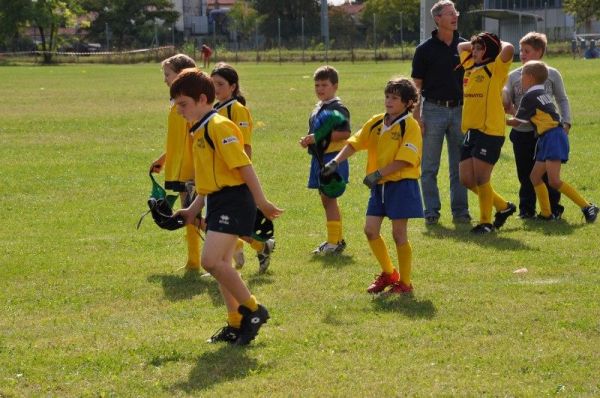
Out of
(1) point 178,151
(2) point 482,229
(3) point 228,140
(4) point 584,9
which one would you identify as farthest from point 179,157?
(4) point 584,9

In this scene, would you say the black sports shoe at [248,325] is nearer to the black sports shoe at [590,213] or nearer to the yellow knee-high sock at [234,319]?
the yellow knee-high sock at [234,319]

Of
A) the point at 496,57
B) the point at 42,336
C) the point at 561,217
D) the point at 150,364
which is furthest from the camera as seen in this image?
the point at 561,217

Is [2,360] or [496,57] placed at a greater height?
[496,57]

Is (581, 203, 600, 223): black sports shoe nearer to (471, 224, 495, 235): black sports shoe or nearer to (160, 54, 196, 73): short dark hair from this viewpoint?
(471, 224, 495, 235): black sports shoe

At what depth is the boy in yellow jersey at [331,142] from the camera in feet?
31.1

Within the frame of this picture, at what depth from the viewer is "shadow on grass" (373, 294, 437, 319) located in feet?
24.5

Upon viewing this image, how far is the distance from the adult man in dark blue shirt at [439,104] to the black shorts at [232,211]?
16.2 feet

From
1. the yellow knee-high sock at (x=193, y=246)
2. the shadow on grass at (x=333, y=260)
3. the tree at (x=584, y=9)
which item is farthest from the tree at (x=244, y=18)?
the yellow knee-high sock at (x=193, y=246)

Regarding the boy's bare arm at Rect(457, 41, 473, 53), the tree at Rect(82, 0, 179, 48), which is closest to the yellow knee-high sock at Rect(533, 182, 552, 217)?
the boy's bare arm at Rect(457, 41, 473, 53)

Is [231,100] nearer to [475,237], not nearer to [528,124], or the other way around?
[475,237]

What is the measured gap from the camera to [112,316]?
25.3 feet

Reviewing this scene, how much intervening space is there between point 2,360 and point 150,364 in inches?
36.3

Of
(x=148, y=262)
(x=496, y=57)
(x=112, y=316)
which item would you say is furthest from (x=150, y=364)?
(x=496, y=57)

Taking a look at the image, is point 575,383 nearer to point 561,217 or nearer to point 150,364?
point 150,364
